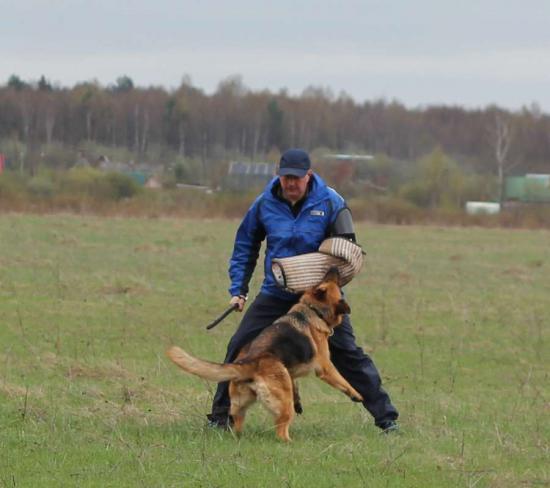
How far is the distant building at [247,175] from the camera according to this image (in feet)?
196

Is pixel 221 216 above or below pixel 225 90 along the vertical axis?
below

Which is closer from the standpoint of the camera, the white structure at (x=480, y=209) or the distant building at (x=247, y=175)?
the white structure at (x=480, y=209)

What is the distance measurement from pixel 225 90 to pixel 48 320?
82.8 m

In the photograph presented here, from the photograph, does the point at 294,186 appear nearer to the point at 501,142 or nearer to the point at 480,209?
the point at 480,209

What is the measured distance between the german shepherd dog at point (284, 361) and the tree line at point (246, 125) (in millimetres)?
62806

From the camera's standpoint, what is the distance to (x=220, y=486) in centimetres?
605

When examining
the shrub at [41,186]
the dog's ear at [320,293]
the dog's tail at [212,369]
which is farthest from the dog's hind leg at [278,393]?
the shrub at [41,186]

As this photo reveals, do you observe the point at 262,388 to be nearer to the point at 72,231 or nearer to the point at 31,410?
the point at 31,410

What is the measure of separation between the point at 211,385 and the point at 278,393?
359 cm

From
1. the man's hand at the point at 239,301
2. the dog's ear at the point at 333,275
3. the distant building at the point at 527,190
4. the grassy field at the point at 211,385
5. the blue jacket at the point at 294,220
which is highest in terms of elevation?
the blue jacket at the point at 294,220

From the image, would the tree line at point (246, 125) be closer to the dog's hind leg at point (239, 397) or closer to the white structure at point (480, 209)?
the white structure at point (480, 209)

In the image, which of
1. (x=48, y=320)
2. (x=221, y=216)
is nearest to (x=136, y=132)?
(x=221, y=216)

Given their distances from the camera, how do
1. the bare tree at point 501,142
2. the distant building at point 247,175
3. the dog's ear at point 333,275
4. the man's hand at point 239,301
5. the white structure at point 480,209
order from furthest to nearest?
the bare tree at point 501,142, the distant building at point 247,175, the white structure at point 480,209, the man's hand at point 239,301, the dog's ear at point 333,275

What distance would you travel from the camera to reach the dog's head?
7879 millimetres
